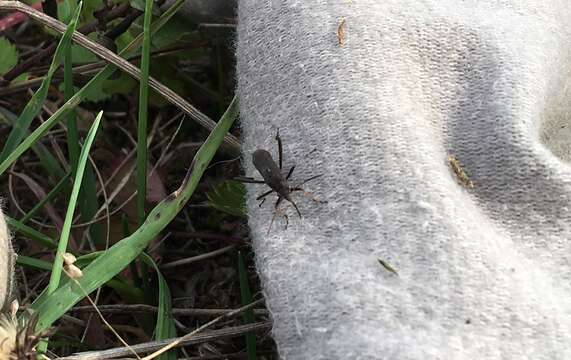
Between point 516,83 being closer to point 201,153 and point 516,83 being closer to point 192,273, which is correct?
point 201,153

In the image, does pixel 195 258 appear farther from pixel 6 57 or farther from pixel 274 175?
pixel 6 57

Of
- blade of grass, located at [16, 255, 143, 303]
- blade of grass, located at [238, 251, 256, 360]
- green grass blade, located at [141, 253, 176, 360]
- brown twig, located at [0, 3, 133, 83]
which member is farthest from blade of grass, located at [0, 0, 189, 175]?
blade of grass, located at [238, 251, 256, 360]

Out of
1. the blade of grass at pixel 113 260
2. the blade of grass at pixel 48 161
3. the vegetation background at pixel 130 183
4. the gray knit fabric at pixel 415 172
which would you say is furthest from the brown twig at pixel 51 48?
the blade of grass at pixel 113 260

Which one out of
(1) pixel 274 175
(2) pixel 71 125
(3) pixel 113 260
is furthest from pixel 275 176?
(2) pixel 71 125

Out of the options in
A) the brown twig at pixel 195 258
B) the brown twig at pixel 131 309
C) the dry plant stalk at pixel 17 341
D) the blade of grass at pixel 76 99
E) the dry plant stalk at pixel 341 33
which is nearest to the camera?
the dry plant stalk at pixel 17 341

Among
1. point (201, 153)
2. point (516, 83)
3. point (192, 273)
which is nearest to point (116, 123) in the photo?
point (192, 273)

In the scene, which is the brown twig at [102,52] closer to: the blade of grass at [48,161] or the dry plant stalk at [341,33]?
the blade of grass at [48,161]

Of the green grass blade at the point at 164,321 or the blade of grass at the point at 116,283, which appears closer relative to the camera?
the green grass blade at the point at 164,321
